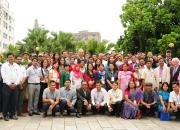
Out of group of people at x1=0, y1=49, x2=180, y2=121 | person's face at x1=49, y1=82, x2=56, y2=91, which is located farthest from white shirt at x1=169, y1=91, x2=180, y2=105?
person's face at x1=49, y1=82, x2=56, y2=91

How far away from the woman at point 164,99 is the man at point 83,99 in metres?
2.19

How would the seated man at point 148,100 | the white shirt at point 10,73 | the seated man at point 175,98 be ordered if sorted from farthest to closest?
the seated man at point 148,100
the seated man at point 175,98
the white shirt at point 10,73

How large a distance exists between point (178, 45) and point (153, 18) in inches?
114

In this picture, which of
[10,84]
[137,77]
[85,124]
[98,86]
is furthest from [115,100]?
[10,84]

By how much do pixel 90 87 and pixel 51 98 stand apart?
1.46 m

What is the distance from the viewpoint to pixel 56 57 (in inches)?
468

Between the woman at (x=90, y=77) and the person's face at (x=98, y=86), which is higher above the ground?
the woman at (x=90, y=77)

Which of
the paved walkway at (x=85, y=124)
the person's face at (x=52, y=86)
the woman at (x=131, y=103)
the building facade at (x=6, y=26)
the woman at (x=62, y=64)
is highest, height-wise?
the building facade at (x=6, y=26)

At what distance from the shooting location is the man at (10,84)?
10219mm

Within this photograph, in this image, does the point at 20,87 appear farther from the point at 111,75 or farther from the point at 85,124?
the point at 111,75

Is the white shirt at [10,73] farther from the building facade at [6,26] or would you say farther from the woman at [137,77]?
the building facade at [6,26]

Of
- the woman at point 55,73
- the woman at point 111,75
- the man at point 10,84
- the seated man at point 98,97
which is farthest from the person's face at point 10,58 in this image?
the woman at point 111,75

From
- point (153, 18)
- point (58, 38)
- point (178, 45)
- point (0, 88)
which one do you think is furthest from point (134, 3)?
point (0, 88)

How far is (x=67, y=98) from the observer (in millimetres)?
11219
